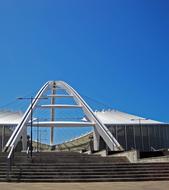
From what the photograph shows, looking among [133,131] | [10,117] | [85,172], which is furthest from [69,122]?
[85,172]

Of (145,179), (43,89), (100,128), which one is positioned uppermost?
(43,89)

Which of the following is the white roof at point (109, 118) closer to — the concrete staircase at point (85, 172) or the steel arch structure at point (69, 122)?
the steel arch structure at point (69, 122)

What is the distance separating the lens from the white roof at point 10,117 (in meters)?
69.3

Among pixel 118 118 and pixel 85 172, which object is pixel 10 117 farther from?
pixel 85 172

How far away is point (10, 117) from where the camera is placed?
74938 millimetres

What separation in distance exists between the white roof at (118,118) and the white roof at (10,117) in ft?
49.9

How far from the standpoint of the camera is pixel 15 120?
7188 cm

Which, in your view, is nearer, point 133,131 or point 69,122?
point 69,122

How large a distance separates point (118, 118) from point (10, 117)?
20.6 m

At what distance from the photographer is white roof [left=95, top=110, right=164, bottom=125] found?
7168 centimetres

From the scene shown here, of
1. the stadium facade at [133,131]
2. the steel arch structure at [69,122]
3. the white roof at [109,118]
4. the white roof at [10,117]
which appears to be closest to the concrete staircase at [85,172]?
the steel arch structure at [69,122]

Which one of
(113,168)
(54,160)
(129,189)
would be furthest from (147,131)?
(129,189)

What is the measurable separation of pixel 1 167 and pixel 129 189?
350 inches

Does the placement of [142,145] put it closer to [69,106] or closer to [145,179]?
[69,106]
